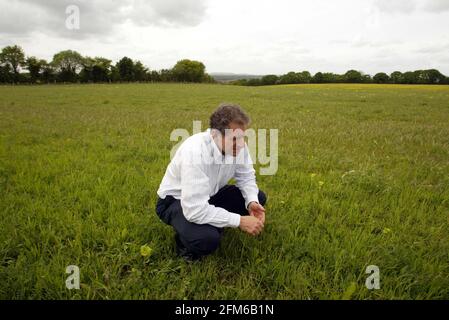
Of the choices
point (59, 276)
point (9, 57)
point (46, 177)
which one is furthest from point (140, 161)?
point (9, 57)

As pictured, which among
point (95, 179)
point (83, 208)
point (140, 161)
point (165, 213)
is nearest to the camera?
point (165, 213)

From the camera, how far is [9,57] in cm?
7800

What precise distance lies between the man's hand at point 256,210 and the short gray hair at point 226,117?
3.00 feet

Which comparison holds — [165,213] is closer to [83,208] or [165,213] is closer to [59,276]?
[59,276]

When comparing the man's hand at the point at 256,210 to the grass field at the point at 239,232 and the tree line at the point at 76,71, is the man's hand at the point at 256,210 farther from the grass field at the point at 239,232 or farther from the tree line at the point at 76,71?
the tree line at the point at 76,71

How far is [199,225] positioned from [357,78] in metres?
75.3

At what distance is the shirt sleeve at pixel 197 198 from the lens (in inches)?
101

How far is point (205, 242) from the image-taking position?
104 inches

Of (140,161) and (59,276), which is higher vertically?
(140,161)

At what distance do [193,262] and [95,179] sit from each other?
8.50 feet

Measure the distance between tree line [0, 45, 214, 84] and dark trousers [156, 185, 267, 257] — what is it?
70511 millimetres

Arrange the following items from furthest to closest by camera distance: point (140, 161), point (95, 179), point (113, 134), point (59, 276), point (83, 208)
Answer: point (113, 134) < point (140, 161) < point (95, 179) < point (83, 208) < point (59, 276)

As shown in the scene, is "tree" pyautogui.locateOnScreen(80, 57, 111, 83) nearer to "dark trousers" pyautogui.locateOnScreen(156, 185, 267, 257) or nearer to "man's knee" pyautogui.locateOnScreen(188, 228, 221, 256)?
"dark trousers" pyautogui.locateOnScreen(156, 185, 267, 257)
